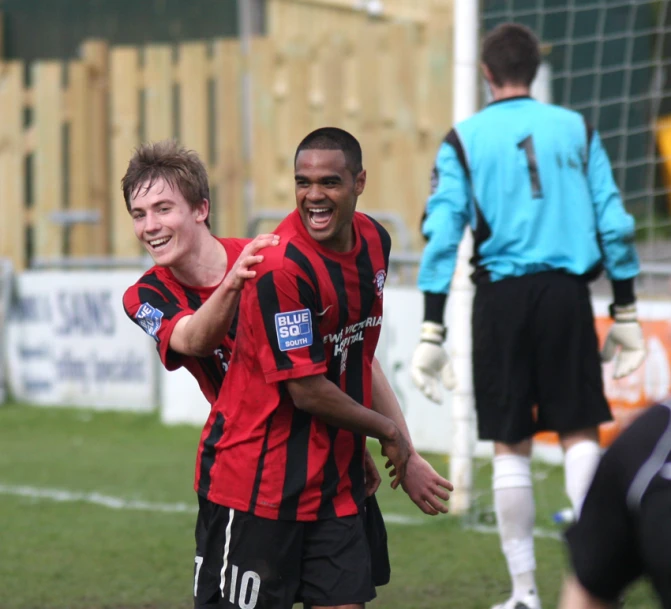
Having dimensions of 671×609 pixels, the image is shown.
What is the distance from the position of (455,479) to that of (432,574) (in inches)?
44.4

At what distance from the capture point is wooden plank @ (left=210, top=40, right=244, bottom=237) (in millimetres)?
12227

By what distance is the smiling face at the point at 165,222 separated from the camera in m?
3.67

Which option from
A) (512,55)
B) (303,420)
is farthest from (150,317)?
(512,55)

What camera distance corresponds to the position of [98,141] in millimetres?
13023

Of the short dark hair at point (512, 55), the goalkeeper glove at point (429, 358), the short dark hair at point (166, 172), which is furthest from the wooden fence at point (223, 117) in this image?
the short dark hair at point (166, 172)

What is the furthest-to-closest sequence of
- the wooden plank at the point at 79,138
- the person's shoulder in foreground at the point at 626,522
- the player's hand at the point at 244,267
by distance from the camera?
the wooden plank at the point at 79,138 < the player's hand at the point at 244,267 < the person's shoulder in foreground at the point at 626,522

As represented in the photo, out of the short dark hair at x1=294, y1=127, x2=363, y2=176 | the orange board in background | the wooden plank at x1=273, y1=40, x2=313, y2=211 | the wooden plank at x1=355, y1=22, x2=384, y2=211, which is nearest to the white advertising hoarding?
the wooden plank at x1=273, y1=40, x2=313, y2=211

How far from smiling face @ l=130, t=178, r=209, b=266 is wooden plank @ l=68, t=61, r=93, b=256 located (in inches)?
371

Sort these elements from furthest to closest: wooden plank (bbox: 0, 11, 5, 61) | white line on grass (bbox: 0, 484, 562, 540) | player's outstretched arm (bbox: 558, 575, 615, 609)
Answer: wooden plank (bbox: 0, 11, 5, 61)
white line on grass (bbox: 0, 484, 562, 540)
player's outstretched arm (bbox: 558, 575, 615, 609)

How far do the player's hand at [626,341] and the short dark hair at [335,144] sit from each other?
221 cm

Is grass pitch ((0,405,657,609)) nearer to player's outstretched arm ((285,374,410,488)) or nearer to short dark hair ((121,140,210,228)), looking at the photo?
player's outstretched arm ((285,374,410,488))

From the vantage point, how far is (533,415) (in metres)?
5.12

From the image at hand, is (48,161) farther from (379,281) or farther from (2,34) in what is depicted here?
(379,281)

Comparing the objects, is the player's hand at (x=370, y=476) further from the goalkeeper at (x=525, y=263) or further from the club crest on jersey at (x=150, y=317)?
the goalkeeper at (x=525, y=263)
